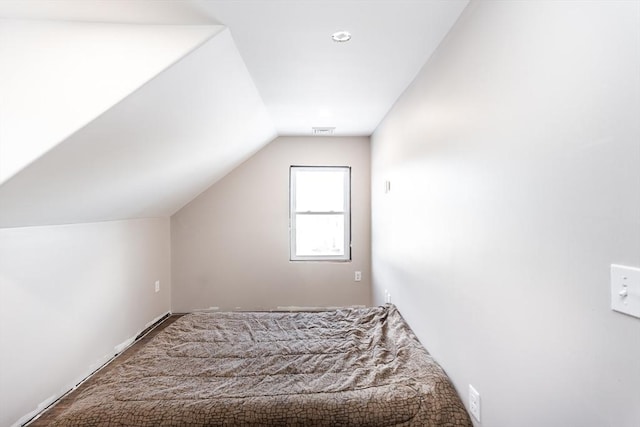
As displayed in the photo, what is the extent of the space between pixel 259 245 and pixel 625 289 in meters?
3.76

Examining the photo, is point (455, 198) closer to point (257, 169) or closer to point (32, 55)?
point (32, 55)

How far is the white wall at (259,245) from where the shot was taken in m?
4.14

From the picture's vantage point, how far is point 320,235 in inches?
171

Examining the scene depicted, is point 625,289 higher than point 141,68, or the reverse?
point 141,68

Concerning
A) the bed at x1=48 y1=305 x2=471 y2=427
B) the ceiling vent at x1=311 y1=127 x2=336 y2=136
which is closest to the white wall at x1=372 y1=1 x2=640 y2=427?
the bed at x1=48 y1=305 x2=471 y2=427

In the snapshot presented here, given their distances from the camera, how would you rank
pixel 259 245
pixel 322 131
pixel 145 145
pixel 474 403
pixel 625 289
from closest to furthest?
pixel 625 289 → pixel 474 403 → pixel 145 145 → pixel 322 131 → pixel 259 245

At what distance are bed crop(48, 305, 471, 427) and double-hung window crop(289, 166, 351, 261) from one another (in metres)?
1.92

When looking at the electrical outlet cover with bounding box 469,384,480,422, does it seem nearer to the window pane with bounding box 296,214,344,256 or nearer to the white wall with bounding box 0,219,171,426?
the white wall with bounding box 0,219,171,426

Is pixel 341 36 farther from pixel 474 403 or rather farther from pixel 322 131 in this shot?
pixel 322 131

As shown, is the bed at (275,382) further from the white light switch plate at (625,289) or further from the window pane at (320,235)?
the window pane at (320,235)

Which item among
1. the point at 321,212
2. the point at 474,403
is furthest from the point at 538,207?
the point at 321,212

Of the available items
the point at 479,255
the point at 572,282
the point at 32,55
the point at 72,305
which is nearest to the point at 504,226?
the point at 479,255

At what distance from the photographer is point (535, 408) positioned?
106cm

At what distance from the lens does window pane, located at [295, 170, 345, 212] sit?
14.2 ft
